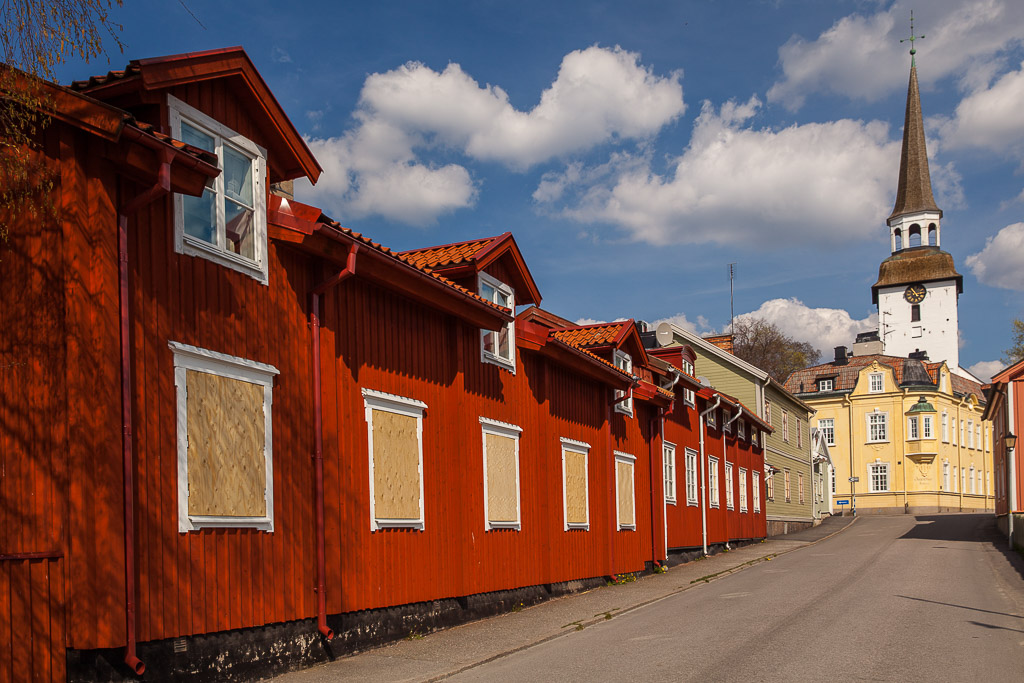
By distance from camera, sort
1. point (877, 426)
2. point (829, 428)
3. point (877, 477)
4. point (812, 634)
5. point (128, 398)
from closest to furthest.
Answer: point (128, 398)
point (812, 634)
point (877, 477)
point (877, 426)
point (829, 428)

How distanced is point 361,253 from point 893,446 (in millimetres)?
64616

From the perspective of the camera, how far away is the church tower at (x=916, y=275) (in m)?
96.2

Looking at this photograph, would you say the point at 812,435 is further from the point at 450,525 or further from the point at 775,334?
the point at 450,525

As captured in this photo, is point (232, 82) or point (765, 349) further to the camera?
point (765, 349)

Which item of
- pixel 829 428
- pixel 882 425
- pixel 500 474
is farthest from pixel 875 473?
pixel 500 474

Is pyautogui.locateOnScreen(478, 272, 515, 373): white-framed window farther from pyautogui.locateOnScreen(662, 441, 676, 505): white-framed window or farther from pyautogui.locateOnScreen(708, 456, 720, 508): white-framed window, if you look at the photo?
pyautogui.locateOnScreen(708, 456, 720, 508): white-framed window

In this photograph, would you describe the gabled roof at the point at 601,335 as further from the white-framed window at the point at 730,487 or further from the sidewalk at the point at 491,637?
the white-framed window at the point at 730,487

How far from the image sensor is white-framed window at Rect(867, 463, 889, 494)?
69188 mm

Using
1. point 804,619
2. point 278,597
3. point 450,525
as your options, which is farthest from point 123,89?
point 804,619

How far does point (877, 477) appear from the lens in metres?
69.5

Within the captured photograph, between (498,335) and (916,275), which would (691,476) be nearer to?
(498,335)

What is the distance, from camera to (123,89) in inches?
346

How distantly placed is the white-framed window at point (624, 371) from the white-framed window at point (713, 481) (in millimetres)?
8816

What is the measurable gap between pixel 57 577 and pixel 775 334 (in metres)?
72.9
